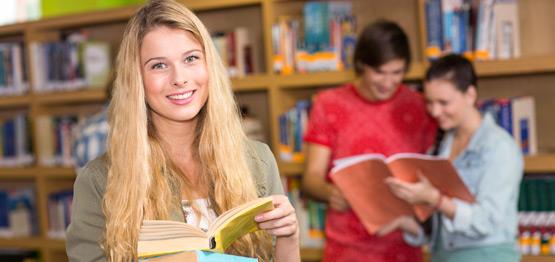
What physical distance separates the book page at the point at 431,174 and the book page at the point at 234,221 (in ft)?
3.77

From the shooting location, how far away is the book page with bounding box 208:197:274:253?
142 cm

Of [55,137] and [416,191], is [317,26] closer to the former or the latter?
[416,191]

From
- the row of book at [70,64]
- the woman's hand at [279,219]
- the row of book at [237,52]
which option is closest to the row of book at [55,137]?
the row of book at [70,64]

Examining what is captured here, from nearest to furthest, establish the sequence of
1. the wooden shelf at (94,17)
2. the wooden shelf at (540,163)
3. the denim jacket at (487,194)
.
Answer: the denim jacket at (487,194) < the wooden shelf at (540,163) < the wooden shelf at (94,17)

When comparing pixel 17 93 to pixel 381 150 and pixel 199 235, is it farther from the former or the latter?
pixel 199 235

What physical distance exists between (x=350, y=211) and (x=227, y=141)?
54.6 inches

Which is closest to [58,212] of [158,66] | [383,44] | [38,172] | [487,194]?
[38,172]

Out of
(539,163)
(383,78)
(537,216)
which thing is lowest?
(537,216)

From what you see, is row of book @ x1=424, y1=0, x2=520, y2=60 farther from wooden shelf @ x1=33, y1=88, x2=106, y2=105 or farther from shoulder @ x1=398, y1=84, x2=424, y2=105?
→ wooden shelf @ x1=33, y1=88, x2=106, y2=105

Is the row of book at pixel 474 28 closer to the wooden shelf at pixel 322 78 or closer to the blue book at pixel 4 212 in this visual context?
the wooden shelf at pixel 322 78

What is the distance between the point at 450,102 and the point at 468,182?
302 mm

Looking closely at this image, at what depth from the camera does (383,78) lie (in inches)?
114

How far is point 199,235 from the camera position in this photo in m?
1.39

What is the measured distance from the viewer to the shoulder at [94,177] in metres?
1.58
